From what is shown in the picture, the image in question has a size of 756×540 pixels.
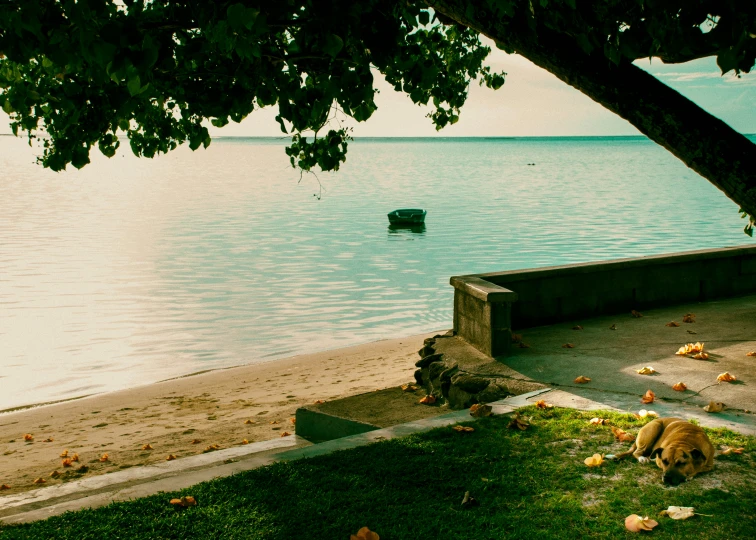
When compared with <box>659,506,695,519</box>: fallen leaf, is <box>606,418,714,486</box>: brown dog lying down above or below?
above

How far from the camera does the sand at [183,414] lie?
1026cm

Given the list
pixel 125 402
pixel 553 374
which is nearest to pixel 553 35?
pixel 553 374

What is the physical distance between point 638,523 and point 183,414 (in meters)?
9.34

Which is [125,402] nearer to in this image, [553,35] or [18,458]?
[18,458]

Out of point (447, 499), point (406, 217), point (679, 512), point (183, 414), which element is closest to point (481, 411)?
point (447, 499)

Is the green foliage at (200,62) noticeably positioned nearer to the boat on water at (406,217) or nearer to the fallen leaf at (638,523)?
the fallen leaf at (638,523)

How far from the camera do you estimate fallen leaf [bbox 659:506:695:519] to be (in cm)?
515

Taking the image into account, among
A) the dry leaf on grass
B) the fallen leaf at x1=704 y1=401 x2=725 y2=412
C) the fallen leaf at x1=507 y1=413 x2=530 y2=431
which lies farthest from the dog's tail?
the dry leaf on grass

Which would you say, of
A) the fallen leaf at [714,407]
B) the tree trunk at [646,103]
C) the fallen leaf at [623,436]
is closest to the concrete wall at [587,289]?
the fallen leaf at [714,407]

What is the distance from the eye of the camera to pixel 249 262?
1366 inches

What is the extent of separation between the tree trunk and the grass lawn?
7.70 feet

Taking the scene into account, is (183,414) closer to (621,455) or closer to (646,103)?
(621,455)

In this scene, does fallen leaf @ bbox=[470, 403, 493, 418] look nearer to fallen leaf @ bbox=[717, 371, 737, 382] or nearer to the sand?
fallen leaf @ bbox=[717, 371, 737, 382]

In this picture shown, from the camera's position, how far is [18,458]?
419 inches
